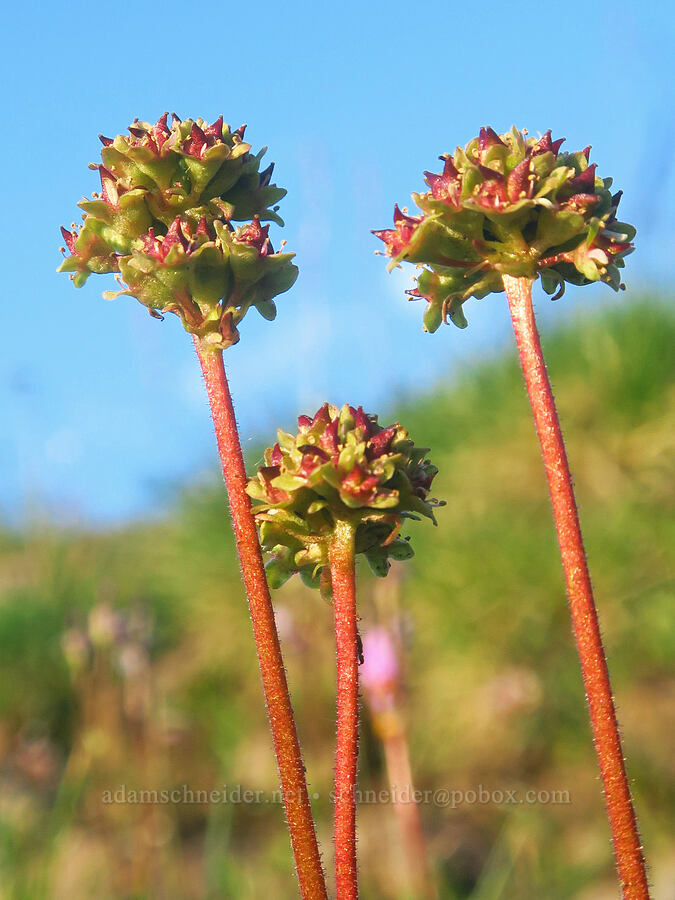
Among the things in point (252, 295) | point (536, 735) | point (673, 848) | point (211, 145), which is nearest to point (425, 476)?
point (252, 295)

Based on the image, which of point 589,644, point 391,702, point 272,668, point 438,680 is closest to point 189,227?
point 272,668

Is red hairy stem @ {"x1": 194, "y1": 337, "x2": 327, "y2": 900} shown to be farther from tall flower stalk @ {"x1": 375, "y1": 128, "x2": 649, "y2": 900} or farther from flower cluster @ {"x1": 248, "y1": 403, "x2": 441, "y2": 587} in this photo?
tall flower stalk @ {"x1": 375, "y1": 128, "x2": 649, "y2": 900}

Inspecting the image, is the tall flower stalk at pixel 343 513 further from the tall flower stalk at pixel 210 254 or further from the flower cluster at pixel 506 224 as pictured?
the flower cluster at pixel 506 224

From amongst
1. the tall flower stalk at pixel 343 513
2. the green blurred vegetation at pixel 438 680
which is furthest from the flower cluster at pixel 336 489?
the green blurred vegetation at pixel 438 680

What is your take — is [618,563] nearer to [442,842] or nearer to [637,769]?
[637,769]

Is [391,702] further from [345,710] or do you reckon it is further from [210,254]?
[210,254]

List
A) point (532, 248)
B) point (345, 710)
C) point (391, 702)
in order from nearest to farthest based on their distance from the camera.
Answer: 1. point (345, 710)
2. point (532, 248)
3. point (391, 702)
